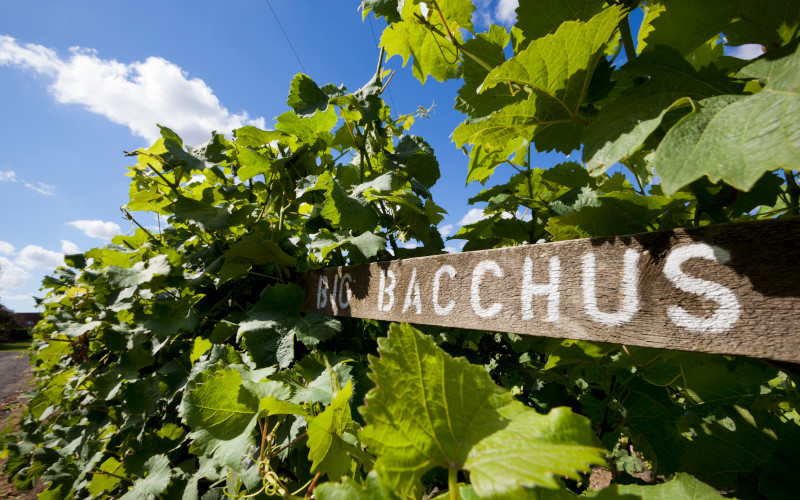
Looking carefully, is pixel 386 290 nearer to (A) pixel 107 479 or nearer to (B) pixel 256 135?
(B) pixel 256 135

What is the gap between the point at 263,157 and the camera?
1.09 m

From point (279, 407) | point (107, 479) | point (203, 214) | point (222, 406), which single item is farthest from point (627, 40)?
point (107, 479)

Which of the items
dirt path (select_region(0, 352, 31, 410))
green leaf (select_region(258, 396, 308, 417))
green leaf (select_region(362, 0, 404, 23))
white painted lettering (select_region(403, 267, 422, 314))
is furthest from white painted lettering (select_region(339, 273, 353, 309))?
dirt path (select_region(0, 352, 31, 410))

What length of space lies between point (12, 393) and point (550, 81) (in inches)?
363

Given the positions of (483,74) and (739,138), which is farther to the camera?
(483,74)

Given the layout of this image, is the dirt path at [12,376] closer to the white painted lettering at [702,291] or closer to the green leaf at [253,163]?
the green leaf at [253,163]

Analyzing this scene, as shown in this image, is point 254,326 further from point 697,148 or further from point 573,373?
point 697,148

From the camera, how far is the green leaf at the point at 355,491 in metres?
0.28

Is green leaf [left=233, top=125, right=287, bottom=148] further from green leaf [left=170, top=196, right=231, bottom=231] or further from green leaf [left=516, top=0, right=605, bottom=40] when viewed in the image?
green leaf [left=516, top=0, right=605, bottom=40]

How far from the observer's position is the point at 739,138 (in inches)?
10.9

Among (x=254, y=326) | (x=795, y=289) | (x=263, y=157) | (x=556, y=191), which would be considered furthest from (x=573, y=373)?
(x=263, y=157)

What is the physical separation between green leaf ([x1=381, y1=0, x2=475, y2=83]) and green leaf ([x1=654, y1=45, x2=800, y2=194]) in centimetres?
45

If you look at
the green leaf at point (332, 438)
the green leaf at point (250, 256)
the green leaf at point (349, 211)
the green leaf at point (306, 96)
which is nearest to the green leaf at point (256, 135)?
the green leaf at point (306, 96)

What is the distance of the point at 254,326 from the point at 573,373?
69cm
